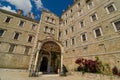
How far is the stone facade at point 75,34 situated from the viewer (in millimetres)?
12102

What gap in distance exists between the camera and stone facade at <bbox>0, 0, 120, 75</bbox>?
39.7 feet

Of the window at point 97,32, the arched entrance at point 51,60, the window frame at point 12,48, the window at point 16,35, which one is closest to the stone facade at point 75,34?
the window at point 97,32

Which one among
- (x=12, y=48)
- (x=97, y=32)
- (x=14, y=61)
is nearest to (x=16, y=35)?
(x=12, y=48)

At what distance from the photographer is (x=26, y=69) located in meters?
17.2

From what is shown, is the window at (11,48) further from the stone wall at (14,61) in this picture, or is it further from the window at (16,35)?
the window at (16,35)

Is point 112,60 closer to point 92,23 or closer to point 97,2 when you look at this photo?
point 92,23

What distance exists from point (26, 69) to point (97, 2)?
21.7 metres

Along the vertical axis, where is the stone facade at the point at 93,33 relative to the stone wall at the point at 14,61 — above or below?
above

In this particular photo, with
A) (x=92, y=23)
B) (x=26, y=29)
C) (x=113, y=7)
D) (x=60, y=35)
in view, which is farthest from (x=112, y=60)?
(x=26, y=29)

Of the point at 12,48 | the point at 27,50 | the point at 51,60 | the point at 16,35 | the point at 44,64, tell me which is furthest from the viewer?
the point at 27,50

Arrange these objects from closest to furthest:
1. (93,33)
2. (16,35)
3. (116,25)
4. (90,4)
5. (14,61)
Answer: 1. (116,25)
2. (93,33)
3. (14,61)
4. (90,4)
5. (16,35)

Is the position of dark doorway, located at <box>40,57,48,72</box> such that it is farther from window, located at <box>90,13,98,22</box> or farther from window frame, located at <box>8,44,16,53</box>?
window, located at <box>90,13,98,22</box>

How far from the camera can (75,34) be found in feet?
62.8

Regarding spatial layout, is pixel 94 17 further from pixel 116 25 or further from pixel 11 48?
pixel 11 48
